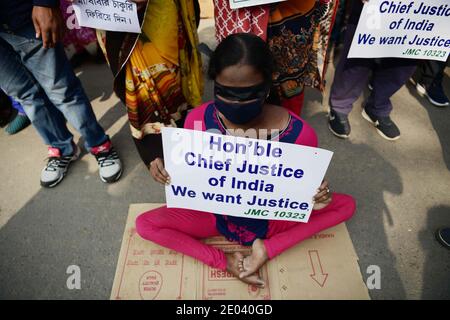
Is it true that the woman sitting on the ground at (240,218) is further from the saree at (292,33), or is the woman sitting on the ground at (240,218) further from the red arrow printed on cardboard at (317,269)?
the saree at (292,33)

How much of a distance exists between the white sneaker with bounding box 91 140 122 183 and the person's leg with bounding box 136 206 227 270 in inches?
23.6

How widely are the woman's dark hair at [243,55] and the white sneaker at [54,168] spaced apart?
1450 mm

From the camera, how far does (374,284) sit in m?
1.59

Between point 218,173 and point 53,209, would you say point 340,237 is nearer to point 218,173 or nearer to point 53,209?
point 218,173

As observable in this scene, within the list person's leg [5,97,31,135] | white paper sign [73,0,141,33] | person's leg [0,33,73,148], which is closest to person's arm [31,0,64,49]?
white paper sign [73,0,141,33]

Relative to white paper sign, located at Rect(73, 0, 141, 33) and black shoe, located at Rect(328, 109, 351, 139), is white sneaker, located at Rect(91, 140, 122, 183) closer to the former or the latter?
white paper sign, located at Rect(73, 0, 141, 33)

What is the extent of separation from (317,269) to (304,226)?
0.22 metres

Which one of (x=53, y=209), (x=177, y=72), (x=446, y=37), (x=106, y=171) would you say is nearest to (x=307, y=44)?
(x=177, y=72)

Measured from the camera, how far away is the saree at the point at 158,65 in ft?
5.00

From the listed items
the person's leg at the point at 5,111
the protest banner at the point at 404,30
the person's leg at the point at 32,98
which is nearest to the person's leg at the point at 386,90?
the protest banner at the point at 404,30

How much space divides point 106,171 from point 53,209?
39cm

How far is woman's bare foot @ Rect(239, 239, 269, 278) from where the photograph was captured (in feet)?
4.91

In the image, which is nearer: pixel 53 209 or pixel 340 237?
pixel 340 237

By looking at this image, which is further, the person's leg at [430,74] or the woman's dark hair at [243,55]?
the person's leg at [430,74]
